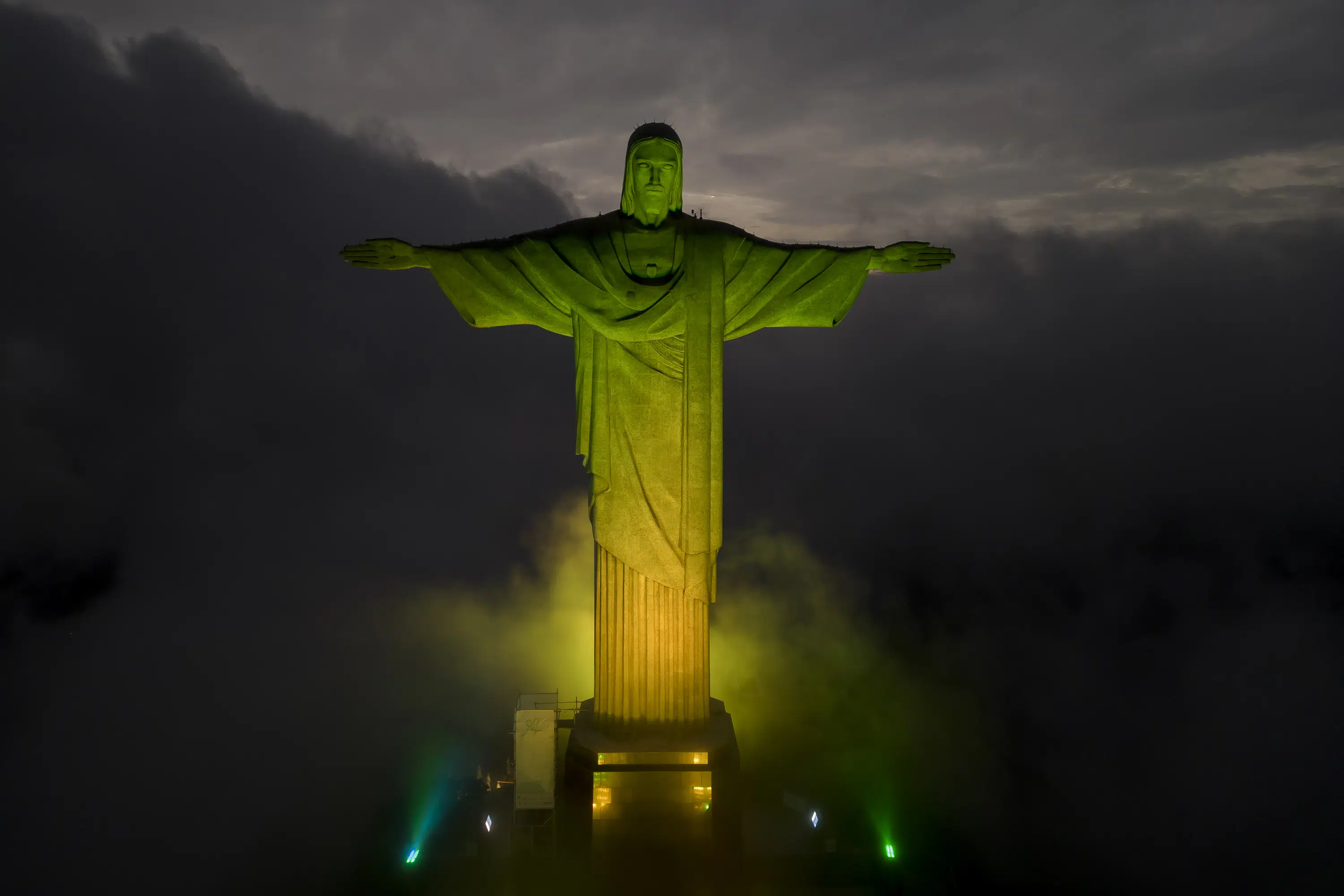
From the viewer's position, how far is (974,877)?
8.76 m

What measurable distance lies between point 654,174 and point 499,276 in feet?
5.59

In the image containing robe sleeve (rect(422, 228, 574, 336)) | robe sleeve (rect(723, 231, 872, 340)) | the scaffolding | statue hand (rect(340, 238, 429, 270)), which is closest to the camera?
statue hand (rect(340, 238, 429, 270))

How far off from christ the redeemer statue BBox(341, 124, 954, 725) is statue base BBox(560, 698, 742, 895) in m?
0.40

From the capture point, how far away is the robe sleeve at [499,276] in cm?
762

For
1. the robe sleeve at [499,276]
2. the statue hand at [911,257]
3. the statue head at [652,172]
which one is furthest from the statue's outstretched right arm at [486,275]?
the statue hand at [911,257]

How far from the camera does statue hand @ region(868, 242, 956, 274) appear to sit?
25.3ft

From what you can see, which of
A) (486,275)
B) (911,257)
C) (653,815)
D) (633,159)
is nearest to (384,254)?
(486,275)

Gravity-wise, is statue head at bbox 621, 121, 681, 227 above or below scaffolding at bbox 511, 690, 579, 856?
above

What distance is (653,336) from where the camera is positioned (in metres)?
7.69

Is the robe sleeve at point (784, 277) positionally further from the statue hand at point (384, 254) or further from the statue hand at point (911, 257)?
the statue hand at point (384, 254)

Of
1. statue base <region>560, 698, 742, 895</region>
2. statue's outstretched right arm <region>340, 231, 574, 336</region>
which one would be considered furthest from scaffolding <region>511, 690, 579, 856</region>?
statue's outstretched right arm <region>340, 231, 574, 336</region>

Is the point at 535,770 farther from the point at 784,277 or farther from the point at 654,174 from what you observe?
the point at 654,174

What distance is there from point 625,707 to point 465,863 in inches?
90.7

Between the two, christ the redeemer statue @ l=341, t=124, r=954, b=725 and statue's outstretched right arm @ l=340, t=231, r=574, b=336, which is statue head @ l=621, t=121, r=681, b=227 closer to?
christ the redeemer statue @ l=341, t=124, r=954, b=725
